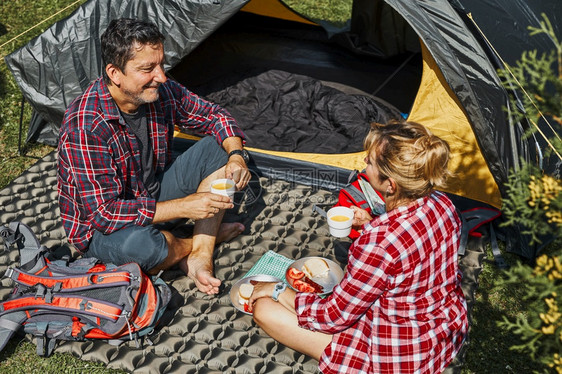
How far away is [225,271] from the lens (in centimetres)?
336

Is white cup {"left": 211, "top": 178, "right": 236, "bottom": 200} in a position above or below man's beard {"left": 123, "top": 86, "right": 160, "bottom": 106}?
below

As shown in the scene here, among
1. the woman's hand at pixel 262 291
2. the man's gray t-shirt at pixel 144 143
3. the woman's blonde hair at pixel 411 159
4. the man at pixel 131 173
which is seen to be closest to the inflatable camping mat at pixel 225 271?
the man at pixel 131 173

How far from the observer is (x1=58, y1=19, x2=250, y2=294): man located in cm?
291

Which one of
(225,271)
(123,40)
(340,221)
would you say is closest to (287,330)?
(340,221)

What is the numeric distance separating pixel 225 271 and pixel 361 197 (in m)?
0.86

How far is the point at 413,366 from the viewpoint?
92.8 inches

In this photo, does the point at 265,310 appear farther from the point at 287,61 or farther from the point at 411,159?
the point at 287,61

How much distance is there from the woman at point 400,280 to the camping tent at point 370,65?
0.57 meters

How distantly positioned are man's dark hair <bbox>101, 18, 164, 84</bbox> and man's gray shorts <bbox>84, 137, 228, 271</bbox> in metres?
0.71

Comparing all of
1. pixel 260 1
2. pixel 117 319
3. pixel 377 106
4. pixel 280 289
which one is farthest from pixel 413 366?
pixel 260 1

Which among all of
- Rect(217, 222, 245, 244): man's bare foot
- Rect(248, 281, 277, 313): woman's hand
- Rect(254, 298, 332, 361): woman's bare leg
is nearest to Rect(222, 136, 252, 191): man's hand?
Rect(217, 222, 245, 244): man's bare foot

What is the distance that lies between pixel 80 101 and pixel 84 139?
0.21m

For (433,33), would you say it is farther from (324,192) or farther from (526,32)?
(324,192)

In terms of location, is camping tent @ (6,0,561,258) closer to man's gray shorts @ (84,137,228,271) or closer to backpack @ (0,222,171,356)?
man's gray shorts @ (84,137,228,271)
